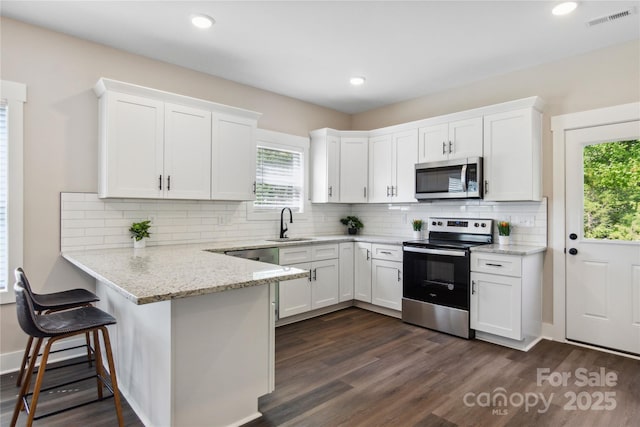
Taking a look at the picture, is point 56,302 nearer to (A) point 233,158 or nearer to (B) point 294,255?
(A) point 233,158

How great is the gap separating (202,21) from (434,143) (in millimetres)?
2670

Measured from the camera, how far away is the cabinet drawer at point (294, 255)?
3832 mm

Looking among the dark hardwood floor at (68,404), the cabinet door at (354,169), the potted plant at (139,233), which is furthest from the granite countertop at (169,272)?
the cabinet door at (354,169)

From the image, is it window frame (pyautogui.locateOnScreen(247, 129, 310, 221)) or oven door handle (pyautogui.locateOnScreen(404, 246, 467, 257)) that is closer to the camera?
oven door handle (pyautogui.locateOnScreen(404, 246, 467, 257))

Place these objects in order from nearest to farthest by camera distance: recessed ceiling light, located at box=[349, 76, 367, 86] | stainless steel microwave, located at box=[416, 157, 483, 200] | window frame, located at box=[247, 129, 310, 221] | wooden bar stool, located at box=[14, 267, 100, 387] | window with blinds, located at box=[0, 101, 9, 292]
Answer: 1. wooden bar stool, located at box=[14, 267, 100, 387]
2. window with blinds, located at box=[0, 101, 9, 292]
3. stainless steel microwave, located at box=[416, 157, 483, 200]
4. recessed ceiling light, located at box=[349, 76, 367, 86]
5. window frame, located at box=[247, 129, 310, 221]

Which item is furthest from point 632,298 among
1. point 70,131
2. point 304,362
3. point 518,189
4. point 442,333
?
point 70,131

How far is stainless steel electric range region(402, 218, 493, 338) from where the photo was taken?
3.55 m

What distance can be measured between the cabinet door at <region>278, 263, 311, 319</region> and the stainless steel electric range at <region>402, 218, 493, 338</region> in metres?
1.08

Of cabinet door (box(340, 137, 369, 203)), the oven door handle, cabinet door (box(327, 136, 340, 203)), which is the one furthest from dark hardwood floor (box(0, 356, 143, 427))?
cabinet door (box(340, 137, 369, 203))

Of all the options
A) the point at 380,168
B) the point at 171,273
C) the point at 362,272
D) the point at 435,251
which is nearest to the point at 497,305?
the point at 435,251

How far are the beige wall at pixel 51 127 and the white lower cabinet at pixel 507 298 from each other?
3.53m

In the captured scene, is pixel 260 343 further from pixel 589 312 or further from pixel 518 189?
pixel 589 312

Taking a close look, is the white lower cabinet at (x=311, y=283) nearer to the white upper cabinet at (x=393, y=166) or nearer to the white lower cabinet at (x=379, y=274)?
the white lower cabinet at (x=379, y=274)

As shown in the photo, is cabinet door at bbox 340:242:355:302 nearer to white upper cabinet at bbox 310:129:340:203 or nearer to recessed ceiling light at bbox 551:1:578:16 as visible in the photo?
white upper cabinet at bbox 310:129:340:203
